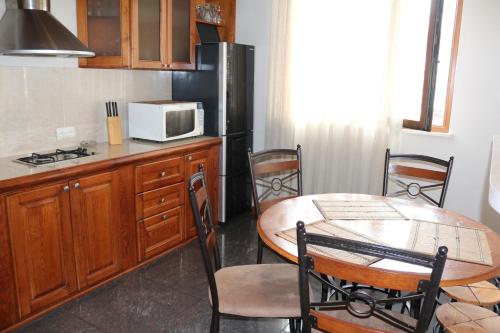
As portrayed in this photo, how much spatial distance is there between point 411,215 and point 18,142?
2419 millimetres

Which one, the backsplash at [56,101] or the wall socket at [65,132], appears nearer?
the backsplash at [56,101]

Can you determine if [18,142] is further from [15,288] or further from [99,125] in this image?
[15,288]

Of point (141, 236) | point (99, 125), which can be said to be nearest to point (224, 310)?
point (141, 236)

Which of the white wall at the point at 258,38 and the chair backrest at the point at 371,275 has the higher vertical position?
the white wall at the point at 258,38

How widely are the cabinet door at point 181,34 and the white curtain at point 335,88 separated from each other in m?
0.81

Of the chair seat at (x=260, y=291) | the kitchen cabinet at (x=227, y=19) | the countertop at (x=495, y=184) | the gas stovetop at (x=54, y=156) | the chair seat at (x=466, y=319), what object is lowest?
the chair seat at (x=466, y=319)

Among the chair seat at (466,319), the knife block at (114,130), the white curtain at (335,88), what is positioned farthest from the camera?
the white curtain at (335,88)

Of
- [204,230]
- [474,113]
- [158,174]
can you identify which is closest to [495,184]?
[204,230]

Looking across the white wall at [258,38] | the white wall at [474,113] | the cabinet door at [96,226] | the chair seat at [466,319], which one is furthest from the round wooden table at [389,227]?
the white wall at [258,38]

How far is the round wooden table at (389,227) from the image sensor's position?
140cm

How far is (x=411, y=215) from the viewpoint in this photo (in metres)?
1.99

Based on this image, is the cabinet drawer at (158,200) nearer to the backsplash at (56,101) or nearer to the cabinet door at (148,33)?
the backsplash at (56,101)

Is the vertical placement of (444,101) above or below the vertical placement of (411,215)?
above

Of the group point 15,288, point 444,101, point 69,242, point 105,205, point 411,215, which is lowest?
point 15,288
